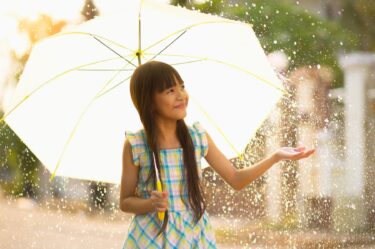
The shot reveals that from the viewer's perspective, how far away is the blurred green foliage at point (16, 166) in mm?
3811

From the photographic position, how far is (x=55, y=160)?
1858 mm

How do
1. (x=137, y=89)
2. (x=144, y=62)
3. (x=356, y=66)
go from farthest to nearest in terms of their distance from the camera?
(x=356, y=66), (x=144, y=62), (x=137, y=89)

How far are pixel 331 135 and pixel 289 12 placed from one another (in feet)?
1.72

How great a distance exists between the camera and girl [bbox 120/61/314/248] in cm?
165

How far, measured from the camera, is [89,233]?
11.9 ft

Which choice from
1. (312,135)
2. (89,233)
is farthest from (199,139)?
(89,233)

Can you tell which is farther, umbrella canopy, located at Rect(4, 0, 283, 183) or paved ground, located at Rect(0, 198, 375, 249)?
paved ground, located at Rect(0, 198, 375, 249)

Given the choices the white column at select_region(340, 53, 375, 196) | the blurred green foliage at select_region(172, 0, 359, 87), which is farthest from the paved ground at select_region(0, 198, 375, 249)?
the blurred green foliage at select_region(172, 0, 359, 87)

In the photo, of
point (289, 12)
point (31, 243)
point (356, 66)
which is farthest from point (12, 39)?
point (356, 66)

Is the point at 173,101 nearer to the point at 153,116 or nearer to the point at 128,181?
the point at 153,116

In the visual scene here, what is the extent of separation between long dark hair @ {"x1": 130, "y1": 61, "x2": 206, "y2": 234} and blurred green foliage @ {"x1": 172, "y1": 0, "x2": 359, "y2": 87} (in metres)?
1.42

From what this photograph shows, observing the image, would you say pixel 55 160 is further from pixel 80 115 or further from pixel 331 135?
pixel 331 135

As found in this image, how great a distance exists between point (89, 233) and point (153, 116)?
2.05 metres

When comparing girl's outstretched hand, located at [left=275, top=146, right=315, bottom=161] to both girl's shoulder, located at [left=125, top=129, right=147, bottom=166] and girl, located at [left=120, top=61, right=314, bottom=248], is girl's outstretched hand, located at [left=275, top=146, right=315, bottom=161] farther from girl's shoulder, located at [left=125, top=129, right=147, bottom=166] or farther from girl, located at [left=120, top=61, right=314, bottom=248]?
girl's shoulder, located at [left=125, top=129, right=147, bottom=166]
